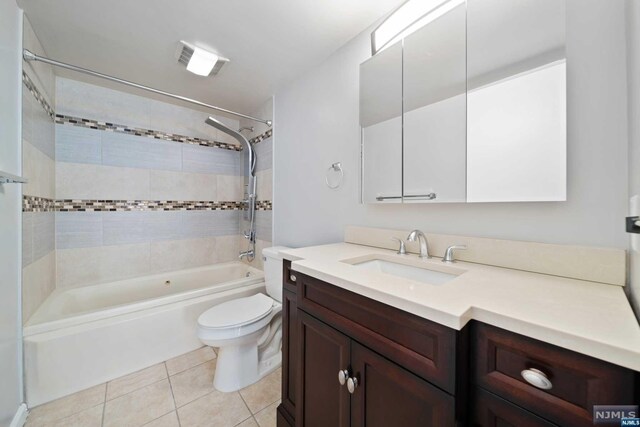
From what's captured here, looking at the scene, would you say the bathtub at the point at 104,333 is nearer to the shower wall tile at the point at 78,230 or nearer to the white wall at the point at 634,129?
the shower wall tile at the point at 78,230

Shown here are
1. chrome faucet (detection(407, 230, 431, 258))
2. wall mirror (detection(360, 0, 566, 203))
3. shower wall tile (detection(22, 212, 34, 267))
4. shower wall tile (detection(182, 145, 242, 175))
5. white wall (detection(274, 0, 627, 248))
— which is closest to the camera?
white wall (detection(274, 0, 627, 248))

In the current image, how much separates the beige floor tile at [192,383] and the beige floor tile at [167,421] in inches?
2.8

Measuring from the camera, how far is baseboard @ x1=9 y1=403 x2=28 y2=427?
118 cm

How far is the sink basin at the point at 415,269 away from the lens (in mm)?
1004

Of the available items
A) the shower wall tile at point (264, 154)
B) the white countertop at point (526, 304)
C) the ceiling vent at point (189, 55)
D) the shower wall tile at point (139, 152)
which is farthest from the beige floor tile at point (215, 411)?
the ceiling vent at point (189, 55)

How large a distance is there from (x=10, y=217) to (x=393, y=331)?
6.09 ft

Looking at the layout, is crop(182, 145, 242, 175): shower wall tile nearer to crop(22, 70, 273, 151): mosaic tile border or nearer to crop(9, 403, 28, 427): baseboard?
crop(22, 70, 273, 151): mosaic tile border

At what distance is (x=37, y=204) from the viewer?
1596 mm

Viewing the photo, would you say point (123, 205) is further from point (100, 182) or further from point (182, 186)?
point (182, 186)

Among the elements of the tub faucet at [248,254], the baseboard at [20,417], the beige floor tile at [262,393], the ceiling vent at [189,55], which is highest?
the ceiling vent at [189,55]

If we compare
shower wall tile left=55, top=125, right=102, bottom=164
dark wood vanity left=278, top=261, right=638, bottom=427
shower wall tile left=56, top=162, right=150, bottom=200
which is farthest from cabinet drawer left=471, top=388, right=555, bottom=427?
shower wall tile left=55, top=125, right=102, bottom=164

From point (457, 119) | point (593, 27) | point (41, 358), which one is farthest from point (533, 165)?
point (41, 358)

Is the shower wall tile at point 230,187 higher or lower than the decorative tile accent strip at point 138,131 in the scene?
lower

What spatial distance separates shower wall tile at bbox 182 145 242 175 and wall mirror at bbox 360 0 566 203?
6.65 ft
